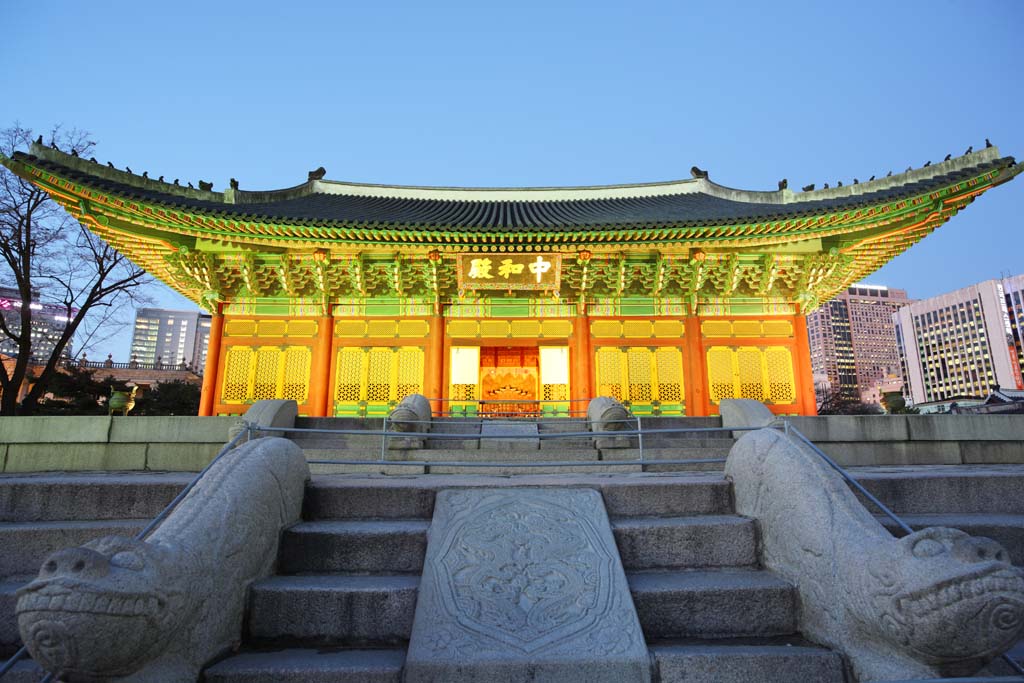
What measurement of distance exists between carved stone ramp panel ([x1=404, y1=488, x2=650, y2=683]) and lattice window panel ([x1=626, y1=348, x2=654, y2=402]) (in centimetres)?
1079

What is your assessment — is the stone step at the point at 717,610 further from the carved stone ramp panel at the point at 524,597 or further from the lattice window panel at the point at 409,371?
the lattice window panel at the point at 409,371

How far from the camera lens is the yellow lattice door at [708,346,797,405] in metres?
14.3

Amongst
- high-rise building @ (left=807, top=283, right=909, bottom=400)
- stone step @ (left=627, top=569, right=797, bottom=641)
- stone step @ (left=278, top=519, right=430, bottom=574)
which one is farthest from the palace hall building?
high-rise building @ (left=807, top=283, right=909, bottom=400)

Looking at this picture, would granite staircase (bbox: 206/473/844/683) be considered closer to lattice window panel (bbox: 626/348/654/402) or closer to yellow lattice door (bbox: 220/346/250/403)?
lattice window panel (bbox: 626/348/654/402)

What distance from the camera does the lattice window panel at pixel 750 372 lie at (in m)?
14.3

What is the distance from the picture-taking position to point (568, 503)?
4.02 meters

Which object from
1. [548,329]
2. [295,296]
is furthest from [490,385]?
[295,296]

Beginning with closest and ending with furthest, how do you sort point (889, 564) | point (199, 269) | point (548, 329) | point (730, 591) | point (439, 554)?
point (889, 564) → point (730, 591) → point (439, 554) → point (199, 269) → point (548, 329)

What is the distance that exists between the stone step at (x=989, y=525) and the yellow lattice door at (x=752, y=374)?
10.2m

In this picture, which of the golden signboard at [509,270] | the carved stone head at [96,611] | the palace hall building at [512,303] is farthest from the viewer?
the golden signboard at [509,270]

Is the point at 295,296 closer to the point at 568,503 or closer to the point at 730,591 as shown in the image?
the point at 568,503

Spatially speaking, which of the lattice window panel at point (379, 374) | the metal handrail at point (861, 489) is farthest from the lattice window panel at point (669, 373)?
the metal handrail at point (861, 489)

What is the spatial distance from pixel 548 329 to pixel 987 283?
114 metres

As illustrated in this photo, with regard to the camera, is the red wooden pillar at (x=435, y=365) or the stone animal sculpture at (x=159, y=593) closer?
the stone animal sculpture at (x=159, y=593)
